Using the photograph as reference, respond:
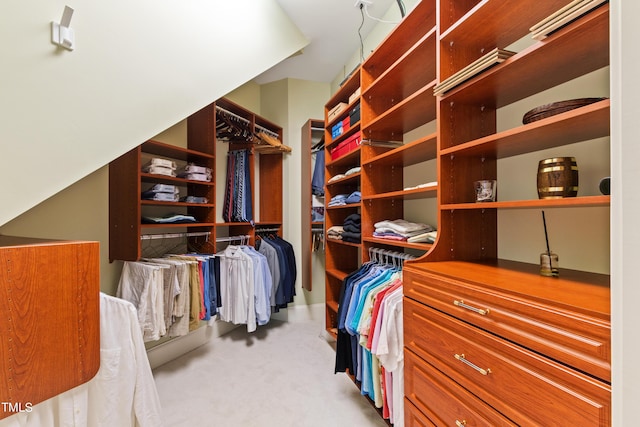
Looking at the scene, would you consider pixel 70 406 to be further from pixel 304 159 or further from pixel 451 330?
pixel 304 159

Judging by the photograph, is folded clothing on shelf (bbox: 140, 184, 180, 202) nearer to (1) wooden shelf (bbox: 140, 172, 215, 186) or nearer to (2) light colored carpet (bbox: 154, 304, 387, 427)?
(1) wooden shelf (bbox: 140, 172, 215, 186)

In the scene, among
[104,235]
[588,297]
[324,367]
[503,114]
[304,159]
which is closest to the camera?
[588,297]

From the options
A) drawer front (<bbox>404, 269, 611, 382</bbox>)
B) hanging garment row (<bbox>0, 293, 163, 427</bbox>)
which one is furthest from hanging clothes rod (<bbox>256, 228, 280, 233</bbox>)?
drawer front (<bbox>404, 269, 611, 382</bbox>)

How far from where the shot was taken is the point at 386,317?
1.45 m

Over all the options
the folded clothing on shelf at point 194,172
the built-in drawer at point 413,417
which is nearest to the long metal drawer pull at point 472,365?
the built-in drawer at point 413,417

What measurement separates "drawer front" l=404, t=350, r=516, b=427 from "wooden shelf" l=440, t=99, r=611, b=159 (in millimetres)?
893

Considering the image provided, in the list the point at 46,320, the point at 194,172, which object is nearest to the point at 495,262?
the point at 46,320

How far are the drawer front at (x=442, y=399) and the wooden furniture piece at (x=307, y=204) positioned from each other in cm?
206

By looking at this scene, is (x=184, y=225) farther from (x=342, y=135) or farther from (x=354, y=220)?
(x=342, y=135)

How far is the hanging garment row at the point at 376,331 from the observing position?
143 cm

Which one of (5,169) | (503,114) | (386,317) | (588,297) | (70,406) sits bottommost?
(70,406)

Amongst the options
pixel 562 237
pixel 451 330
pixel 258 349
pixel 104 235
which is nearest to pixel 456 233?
pixel 562 237

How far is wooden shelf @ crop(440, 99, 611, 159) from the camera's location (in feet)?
2.67

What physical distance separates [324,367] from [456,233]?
66.6 inches
